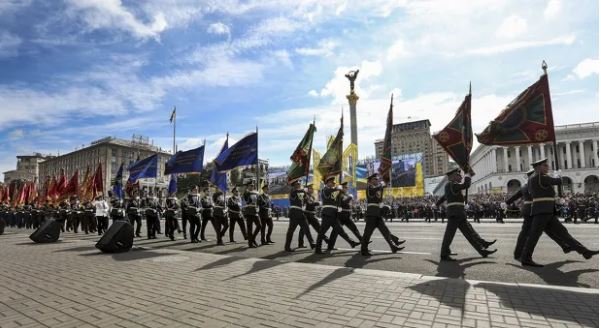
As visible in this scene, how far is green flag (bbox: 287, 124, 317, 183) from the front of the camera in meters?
15.4

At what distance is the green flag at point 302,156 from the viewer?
50.4 ft

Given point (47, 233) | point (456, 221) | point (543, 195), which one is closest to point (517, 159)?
point (456, 221)

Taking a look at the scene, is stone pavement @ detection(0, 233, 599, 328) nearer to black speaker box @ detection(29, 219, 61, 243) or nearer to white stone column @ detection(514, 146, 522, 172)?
black speaker box @ detection(29, 219, 61, 243)

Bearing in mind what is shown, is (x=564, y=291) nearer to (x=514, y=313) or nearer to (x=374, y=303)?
(x=514, y=313)

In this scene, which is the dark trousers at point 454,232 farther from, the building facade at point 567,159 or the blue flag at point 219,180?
the building facade at point 567,159

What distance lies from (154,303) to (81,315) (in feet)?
2.65

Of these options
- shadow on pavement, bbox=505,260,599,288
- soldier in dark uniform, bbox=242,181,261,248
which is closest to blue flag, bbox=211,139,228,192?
soldier in dark uniform, bbox=242,181,261,248

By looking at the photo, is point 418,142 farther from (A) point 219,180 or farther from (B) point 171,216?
(B) point 171,216

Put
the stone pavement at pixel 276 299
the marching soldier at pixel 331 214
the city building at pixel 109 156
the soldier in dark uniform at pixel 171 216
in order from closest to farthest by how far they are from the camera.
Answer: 1. the stone pavement at pixel 276 299
2. the marching soldier at pixel 331 214
3. the soldier in dark uniform at pixel 171 216
4. the city building at pixel 109 156

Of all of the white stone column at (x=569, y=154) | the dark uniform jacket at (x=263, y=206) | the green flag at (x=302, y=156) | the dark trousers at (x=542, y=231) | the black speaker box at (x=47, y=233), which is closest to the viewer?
the dark trousers at (x=542, y=231)

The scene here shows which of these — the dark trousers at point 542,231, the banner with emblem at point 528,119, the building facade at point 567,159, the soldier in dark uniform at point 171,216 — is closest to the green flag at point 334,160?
the soldier in dark uniform at point 171,216

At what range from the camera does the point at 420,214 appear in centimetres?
3447

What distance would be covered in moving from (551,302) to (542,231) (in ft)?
9.73

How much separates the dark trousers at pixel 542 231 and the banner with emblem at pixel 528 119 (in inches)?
92.1
